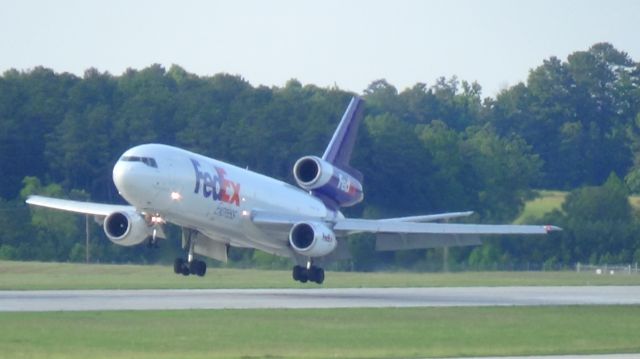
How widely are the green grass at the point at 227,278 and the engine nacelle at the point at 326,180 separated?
4.00 meters

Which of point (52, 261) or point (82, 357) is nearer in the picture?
point (82, 357)

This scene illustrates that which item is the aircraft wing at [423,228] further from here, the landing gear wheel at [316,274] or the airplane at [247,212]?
→ the landing gear wheel at [316,274]

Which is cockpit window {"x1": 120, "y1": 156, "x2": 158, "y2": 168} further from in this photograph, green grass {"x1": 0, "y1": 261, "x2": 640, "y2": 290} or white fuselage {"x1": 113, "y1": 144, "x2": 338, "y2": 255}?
green grass {"x1": 0, "y1": 261, "x2": 640, "y2": 290}

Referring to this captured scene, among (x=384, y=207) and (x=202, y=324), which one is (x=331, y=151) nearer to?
(x=202, y=324)

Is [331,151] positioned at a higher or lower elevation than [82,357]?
higher

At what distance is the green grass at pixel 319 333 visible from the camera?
105ft

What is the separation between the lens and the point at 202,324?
37.6 meters

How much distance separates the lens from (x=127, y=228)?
1992 inches

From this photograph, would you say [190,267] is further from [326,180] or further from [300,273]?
[326,180]

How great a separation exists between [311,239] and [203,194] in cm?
436

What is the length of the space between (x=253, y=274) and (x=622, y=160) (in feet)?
264

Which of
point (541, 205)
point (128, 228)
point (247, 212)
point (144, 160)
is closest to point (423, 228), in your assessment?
point (247, 212)

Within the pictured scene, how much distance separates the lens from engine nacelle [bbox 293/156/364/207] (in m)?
55.2

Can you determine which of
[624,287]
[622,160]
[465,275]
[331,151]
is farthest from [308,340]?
[622,160]
